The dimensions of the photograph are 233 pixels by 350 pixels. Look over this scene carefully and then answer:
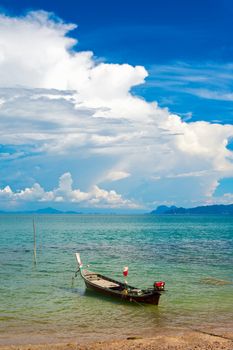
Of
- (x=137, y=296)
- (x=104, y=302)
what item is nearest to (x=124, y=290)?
(x=137, y=296)

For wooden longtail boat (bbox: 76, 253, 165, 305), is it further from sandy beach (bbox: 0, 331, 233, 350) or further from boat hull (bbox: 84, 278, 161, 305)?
sandy beach (bbox: 0, 331, 233, 350)

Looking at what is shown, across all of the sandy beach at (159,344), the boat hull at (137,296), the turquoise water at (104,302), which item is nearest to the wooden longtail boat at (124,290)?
the boat hull at (137,296)

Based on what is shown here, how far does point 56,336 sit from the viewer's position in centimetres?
2273

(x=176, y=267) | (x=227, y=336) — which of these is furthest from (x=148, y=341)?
(x=176, y=267)

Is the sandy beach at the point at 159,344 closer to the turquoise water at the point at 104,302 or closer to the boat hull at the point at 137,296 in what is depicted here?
the turquoise water at the point at 104,302

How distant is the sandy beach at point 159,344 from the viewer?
20.1 metres

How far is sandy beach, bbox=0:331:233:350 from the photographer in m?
20.1

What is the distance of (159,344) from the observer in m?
20.7

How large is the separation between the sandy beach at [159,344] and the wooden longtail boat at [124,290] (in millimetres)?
6311

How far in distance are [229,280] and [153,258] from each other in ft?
58.9

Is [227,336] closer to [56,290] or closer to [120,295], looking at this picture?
[120,295]

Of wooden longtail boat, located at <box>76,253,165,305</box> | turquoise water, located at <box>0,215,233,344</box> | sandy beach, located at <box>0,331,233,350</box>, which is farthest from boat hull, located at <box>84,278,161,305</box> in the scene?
sandy beach, located at <box>0,331,233,350</box>

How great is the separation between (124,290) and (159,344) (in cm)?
1015

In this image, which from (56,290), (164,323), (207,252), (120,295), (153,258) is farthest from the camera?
(207,252)
